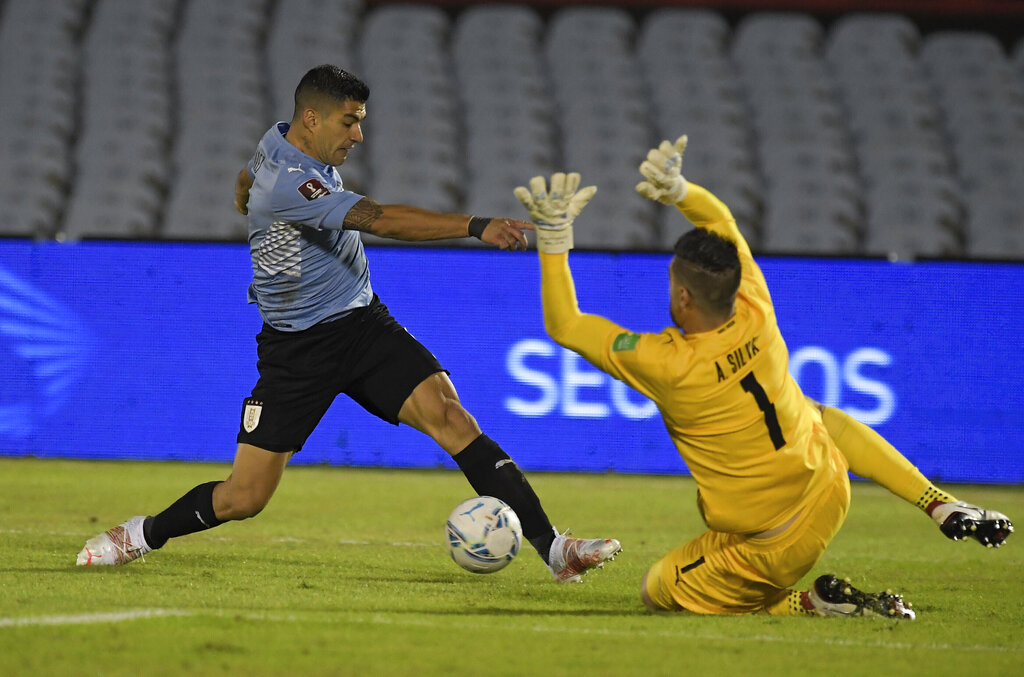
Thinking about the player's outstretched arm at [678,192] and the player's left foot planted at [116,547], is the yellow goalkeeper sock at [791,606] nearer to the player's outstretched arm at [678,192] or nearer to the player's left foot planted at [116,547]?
the player's outstretched arm at [678,192]

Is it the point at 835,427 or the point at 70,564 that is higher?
the point at 835,427

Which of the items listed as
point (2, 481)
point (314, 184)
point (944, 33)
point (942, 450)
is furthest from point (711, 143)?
point (314, 184)

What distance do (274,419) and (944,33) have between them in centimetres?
1273

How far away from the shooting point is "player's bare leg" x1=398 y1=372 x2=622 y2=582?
510 cm

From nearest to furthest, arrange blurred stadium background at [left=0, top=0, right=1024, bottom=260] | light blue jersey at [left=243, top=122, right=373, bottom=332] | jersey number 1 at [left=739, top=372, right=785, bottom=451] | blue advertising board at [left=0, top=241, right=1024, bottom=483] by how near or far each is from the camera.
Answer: jersey number 1 at [left=739, top=372, right=785, bottom=451]
light blue jersey at [left=243, top=122, right=373, bottom=332]
blue advertising board at [left=0, top=241, right=1024, bottom=483]
blurred stadium background at [left=0, top=0, right=1024, bottom=260]

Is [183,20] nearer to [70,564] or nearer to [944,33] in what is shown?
[944,33]

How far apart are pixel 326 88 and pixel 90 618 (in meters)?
2.39

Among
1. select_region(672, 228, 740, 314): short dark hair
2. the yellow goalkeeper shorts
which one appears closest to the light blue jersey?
select_region(672, 228, 740, 314): short dark hair

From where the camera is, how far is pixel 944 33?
50.9 ft

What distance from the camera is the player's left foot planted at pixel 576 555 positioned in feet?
16.1

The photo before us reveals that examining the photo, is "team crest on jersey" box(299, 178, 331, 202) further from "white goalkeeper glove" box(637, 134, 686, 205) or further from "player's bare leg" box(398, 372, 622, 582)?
Answer: "white goalkeeper glove" box(637, 134, 686, 205)

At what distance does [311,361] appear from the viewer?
17.5ft

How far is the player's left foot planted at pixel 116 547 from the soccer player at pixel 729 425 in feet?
7.33

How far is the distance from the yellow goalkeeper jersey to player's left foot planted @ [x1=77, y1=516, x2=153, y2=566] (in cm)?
227
